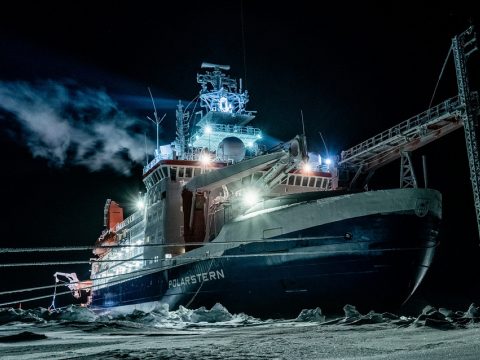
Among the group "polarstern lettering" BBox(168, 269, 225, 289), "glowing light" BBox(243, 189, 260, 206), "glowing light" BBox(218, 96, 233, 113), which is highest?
"glowing light" BBox(218, 96, 233, 113)

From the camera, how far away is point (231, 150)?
877 inches

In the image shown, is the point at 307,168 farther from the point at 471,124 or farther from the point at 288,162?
the point at 471,124

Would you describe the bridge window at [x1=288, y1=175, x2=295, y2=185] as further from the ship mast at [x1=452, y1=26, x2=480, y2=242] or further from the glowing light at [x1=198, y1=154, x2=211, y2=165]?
the ship mast at [x1=452, y1=26, x2=480, y2=242]

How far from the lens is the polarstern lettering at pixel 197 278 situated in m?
15.6

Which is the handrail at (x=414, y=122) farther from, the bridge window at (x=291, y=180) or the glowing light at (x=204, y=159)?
the glowing light at (x=204, y=159)

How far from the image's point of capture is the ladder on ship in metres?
18.5

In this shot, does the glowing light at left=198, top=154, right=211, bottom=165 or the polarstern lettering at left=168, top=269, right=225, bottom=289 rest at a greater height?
the glowing light at left=198, top=154, right=211, bottom=165

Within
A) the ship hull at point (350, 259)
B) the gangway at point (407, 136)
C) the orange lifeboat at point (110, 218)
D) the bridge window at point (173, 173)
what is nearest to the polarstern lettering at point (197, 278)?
the ship hull at point (350, 259)

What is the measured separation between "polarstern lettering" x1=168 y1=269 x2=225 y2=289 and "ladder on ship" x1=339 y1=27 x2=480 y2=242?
10.9m

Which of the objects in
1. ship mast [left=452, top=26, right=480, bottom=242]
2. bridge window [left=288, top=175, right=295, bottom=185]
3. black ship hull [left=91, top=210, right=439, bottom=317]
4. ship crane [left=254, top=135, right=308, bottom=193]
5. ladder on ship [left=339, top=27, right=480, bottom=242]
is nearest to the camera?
black ship hull [left=91, top=210, right=439, bottom=317]

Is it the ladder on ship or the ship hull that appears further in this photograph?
the ladder on ship

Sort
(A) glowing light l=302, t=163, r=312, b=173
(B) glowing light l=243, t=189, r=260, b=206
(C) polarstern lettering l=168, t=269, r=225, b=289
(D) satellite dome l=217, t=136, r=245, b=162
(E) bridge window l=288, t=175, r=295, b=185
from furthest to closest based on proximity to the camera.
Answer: (A) glowing light l=302, t=163, r=312, b=173 → (E) bridge window l=288, t=175, r=295, b=185 → (D) satellite dome l=217, t=136, r=245, b=162 → (B) glowing light l=243, t=189, r=260, b=206 → (C) polarstern lettering l=168, t=269, r=225, b=289

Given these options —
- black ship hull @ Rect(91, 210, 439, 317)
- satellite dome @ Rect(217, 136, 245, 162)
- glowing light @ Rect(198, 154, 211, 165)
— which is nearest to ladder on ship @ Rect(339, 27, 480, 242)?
black ship hull @ Rect(91, 210, 439, 317)

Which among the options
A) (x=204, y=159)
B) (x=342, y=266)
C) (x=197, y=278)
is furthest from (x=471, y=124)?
(x=197, y=278)
